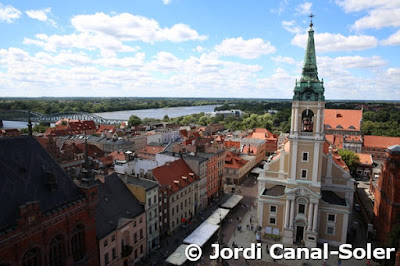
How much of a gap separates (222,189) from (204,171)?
11393 millimetres

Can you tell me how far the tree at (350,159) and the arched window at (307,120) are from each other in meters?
38.1

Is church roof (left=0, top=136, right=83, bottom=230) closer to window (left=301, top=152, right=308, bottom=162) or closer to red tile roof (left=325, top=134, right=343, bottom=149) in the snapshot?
window (left=301, top=152, right=308, bottom=162)

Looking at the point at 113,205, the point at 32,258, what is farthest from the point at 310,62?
the point at 32,258

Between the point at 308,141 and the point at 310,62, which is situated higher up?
the point at 310,62

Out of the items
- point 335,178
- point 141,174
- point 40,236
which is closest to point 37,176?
point 40,236

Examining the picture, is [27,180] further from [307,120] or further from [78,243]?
[307,120]

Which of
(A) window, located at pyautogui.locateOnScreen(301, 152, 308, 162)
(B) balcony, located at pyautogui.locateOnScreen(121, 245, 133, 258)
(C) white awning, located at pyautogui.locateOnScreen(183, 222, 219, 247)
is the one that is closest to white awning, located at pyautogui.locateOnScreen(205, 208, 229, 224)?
(C) white awning, located at pyautogui.locateOnScreen(183, 222, 219, 247)

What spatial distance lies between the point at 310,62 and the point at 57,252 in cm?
3785

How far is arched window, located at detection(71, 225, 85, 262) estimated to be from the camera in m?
24.9

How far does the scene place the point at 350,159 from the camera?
2894 inches

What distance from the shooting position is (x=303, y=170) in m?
41.3

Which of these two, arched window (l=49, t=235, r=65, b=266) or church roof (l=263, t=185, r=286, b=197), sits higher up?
arched window (l=49, t=235, r=65, b=266)

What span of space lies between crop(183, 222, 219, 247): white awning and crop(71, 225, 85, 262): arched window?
15.2 meters

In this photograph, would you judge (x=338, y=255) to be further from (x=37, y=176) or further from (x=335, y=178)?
(x=37, y=176)
